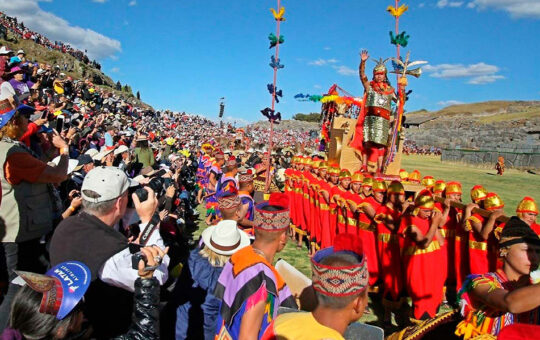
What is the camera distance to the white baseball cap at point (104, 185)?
2361mm

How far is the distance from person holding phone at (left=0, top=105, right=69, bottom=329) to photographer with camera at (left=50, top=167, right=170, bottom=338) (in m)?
0.97

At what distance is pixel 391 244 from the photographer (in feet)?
18.1

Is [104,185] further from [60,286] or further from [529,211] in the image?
[529,211]

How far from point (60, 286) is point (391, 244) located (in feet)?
15.7

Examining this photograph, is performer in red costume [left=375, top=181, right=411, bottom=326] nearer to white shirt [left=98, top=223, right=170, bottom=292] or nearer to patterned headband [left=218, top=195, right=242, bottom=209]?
patterned headband [left=218, top=195, right=242, bottom=209]

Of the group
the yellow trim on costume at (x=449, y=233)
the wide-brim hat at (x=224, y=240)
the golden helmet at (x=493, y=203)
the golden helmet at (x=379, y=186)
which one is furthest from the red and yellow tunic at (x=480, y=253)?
the wide-brim hat at (x=224, y=240)

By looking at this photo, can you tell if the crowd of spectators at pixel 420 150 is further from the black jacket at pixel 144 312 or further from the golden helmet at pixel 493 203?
the black jacket at pixel 144 312

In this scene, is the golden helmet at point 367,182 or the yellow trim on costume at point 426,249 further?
the golden helmet at point 367,182

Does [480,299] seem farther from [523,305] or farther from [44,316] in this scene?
[44,316]

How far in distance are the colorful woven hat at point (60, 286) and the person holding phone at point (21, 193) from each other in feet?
5.21

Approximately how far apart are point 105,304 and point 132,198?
3.58ft

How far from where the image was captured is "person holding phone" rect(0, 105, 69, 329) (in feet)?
9.68

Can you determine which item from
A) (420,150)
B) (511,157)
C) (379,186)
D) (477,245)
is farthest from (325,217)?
(420,150)

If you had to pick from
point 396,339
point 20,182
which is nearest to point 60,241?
point 20,182
